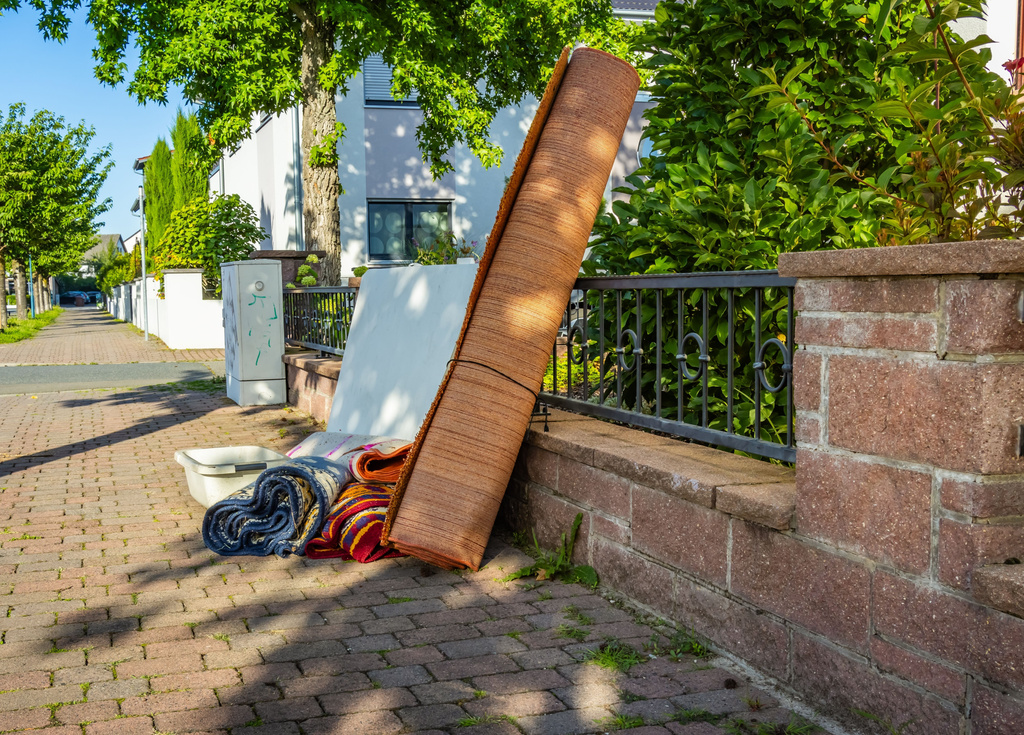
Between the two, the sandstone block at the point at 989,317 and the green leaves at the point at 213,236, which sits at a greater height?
the green leaves at the point at 213,236

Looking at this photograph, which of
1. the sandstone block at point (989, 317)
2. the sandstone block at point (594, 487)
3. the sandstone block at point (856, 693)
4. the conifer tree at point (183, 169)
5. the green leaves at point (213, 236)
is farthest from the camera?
the conifer tree at point (183, 169)

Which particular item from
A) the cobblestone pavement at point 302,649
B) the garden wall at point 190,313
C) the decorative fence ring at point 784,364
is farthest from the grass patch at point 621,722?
the garden wall at point 190,313

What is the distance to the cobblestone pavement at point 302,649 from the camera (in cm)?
313

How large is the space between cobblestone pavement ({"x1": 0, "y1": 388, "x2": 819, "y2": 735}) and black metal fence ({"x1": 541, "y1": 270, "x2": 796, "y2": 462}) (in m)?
0.89

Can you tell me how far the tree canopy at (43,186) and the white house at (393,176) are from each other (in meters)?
19.3

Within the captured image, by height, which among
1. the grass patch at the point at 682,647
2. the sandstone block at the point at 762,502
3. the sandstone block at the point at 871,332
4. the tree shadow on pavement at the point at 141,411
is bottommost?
the tree shadow on pavement at the point at 141,411

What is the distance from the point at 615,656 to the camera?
3580 mm

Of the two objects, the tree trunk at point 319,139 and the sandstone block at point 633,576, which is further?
the tree trunk at point 319,139

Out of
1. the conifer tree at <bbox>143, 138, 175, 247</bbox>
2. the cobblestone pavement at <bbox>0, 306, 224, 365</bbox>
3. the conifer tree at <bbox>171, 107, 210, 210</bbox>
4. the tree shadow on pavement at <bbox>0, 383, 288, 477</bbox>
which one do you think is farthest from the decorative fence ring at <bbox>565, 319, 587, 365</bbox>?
the conifer tree at <bbox>143, 138, 175, 247</bbox>

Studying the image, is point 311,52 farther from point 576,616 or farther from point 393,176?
point 576,616

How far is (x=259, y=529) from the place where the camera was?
16.9ft

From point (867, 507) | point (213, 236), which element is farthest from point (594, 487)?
point (213, 236)

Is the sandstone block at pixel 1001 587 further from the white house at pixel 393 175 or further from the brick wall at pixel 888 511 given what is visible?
the white house at pixel 393 175

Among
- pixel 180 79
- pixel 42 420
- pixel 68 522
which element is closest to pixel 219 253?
pixel 180 79
